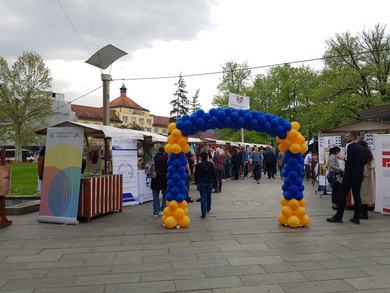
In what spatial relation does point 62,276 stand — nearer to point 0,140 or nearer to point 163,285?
point 163,285

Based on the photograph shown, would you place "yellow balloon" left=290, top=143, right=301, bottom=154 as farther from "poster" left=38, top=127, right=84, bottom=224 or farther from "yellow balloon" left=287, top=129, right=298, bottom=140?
"poster" left=38, top=127, right=84, bottom=224

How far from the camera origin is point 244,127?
892 centimetres

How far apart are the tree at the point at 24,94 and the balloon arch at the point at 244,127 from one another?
49.2m

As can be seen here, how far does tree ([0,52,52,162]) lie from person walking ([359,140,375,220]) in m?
50.4

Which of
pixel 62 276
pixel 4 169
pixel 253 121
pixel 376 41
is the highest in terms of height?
pixel 376 41

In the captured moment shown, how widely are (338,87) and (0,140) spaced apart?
1708 inches

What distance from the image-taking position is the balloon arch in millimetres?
8820

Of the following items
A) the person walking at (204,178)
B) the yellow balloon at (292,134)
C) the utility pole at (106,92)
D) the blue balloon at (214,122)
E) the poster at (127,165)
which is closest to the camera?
the yellow balloon at (292,134)

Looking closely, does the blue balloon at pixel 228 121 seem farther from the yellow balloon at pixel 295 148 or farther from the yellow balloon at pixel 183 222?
the yellow balloon at pixel 183 222

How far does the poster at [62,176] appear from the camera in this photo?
30.9 ft

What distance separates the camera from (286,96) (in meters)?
48.9

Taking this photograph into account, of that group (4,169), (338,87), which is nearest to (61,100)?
(338,87)

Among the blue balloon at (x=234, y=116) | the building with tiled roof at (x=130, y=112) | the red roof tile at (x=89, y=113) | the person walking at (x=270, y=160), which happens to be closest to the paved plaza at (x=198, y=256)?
the blue balloon at (x=234, y=116)

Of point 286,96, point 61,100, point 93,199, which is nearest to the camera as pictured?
point 93,199
